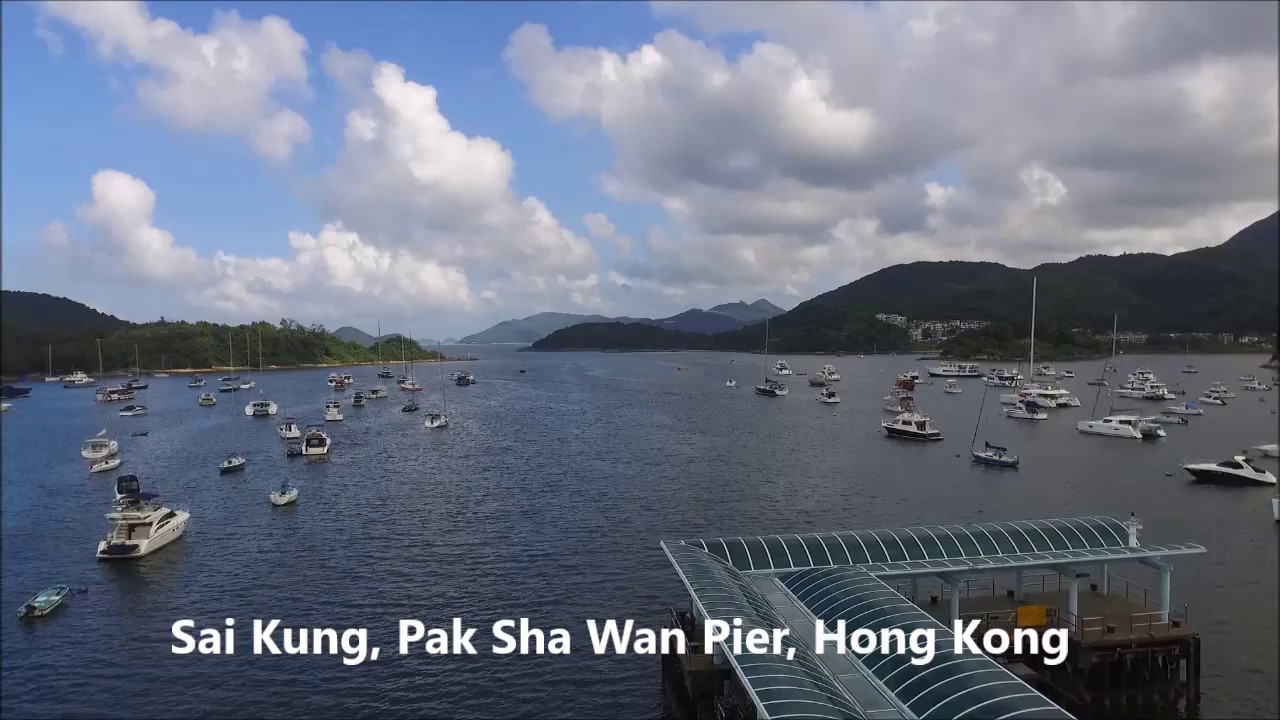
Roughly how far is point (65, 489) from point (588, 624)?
4428 centimetres

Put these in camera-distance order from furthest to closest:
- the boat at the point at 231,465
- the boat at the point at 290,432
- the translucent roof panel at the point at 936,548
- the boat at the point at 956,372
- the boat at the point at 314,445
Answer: the boat at the point at 956,372, the boat at the point at 290,432, the boat at the point at 314,445, the boat at the point at 231,465, the translucent roof panel at the point at 936,548

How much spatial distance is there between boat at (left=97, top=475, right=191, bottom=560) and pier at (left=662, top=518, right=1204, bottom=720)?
2793 cm

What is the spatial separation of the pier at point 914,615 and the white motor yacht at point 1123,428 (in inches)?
2224

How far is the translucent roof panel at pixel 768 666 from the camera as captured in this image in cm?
1488

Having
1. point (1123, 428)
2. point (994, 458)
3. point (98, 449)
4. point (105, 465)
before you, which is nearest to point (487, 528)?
point (105, 465)

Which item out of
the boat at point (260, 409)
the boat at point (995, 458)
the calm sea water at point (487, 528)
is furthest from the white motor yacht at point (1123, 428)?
the boat at point (260, 409)

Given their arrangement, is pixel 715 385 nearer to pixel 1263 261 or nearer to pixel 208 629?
pixel 208 629

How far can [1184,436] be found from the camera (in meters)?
75.0

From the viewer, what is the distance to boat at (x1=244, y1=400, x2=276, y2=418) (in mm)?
95375

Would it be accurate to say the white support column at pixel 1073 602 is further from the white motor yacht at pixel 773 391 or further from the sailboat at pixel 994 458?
the white motor yacht at pixel 773 391

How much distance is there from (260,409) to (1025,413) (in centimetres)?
9345

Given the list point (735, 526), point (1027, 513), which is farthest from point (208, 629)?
point (1027, 513)

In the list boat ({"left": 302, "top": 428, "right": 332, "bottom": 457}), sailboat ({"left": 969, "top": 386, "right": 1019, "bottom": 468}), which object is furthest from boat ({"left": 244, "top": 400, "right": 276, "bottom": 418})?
sailboat ({"left": 969, "top": 386, "right": 1019, "bottom": 468})

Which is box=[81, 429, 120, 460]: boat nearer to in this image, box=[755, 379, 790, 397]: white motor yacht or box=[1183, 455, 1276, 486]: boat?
box=[1183, 455, 1276, 486]: boat
